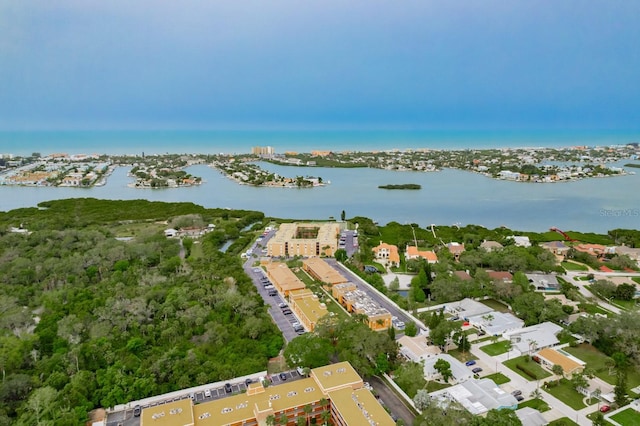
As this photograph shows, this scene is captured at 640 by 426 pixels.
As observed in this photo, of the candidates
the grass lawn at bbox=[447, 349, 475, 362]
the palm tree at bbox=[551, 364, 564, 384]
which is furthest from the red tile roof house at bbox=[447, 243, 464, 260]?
the palm tree at bbox=[551, 364, 564, 384]

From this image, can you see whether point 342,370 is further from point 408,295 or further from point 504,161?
point 504,161

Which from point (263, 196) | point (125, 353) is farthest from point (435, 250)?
point (263, 196)

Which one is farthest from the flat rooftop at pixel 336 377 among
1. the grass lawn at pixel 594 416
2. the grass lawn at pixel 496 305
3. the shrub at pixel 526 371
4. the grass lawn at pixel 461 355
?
the grass lawn at pixel 496 305

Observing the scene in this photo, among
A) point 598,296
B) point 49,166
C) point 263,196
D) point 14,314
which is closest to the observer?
point 14,314

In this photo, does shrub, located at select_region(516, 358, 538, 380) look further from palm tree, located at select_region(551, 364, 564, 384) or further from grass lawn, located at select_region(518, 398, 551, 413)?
grass lawn, located at select_region(518, 398, 551, 413)

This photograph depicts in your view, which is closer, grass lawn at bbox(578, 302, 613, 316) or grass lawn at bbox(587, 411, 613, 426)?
grass lawn at bbox(587, 411, 613, 426)

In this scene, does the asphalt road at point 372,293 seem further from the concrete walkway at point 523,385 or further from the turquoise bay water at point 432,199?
the turquoise bay water at point 432,199
